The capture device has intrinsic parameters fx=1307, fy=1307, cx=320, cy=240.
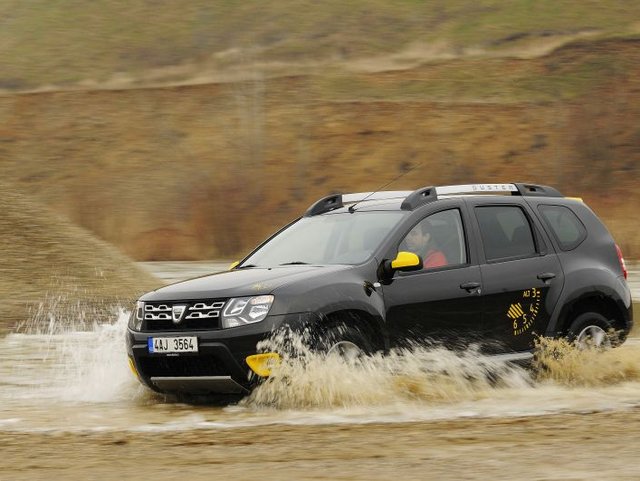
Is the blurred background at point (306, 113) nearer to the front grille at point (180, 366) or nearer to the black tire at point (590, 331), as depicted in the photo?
the black tire at point (590, 331)

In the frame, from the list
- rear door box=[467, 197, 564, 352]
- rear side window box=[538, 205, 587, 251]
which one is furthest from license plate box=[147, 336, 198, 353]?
rear side window box=[538, 205, 587, 251]

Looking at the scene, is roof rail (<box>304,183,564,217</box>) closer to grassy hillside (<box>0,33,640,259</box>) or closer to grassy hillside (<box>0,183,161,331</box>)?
grassy hillside (<box>0,183,161,331</box>)

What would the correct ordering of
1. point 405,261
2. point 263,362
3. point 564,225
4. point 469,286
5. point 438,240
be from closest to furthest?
point 263,362
point 405,261
point 469,286
point 438,240
point 564,225

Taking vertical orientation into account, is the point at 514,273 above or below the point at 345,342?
above

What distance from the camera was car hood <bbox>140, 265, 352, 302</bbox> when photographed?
9000 mm

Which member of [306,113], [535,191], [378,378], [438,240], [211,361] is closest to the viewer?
[211,361]

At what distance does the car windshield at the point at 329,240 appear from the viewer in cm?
977

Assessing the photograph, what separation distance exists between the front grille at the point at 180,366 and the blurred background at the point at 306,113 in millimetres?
34030

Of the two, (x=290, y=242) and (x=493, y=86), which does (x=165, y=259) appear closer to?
(x=493, y=86)

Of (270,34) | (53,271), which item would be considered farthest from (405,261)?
(270,34)

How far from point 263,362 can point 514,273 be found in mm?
Result: 2394

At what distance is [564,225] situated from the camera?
10.9 metres

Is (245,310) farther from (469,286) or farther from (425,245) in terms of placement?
(469,286)

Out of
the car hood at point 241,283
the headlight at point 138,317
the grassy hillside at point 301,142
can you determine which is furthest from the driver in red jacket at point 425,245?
the grassy hillside at point 301,142
